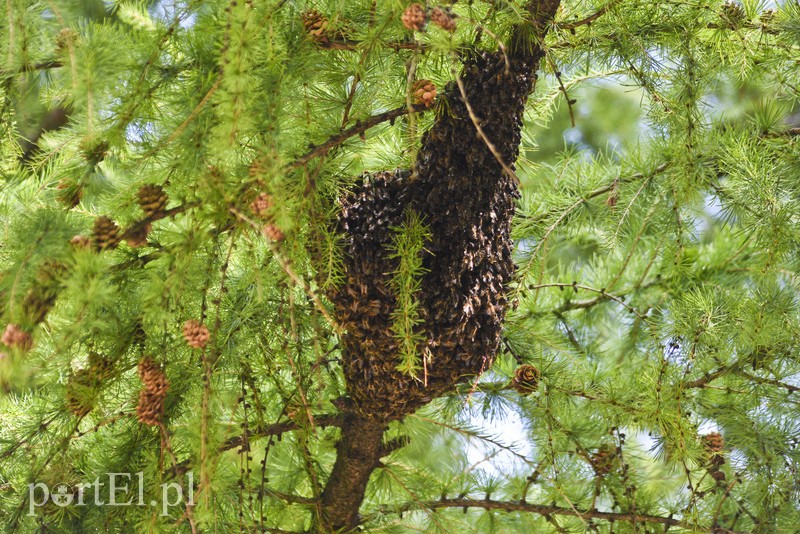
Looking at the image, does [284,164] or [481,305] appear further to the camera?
[481,305]

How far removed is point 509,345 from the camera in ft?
4.28

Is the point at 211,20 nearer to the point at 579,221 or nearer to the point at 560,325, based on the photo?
the point at 579,221

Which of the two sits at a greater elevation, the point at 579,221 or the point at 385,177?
the point at 579,221

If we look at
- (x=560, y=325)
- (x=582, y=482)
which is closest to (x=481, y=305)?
(x=582, y=482)

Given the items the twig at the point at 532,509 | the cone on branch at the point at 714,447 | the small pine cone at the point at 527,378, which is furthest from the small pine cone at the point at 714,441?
the small pine cone at the point at 527,378

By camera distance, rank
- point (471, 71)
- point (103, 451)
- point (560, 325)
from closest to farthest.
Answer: point (471, 71)
point (103, 451)
point (560, 325)

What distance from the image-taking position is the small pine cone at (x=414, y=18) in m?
0.82

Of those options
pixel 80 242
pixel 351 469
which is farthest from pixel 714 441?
pixel 80 242

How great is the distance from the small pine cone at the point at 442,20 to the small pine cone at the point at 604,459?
73 cm

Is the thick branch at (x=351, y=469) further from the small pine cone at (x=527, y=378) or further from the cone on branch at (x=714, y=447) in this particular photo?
the cone on branch at (x=714, y=447)

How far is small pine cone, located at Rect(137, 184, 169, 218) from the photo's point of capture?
880mm

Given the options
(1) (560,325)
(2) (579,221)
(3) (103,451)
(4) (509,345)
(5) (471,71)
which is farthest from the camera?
(1) (560,325)

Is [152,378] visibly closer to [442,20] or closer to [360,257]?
[360,257]

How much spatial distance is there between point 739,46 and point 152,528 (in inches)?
37.1
